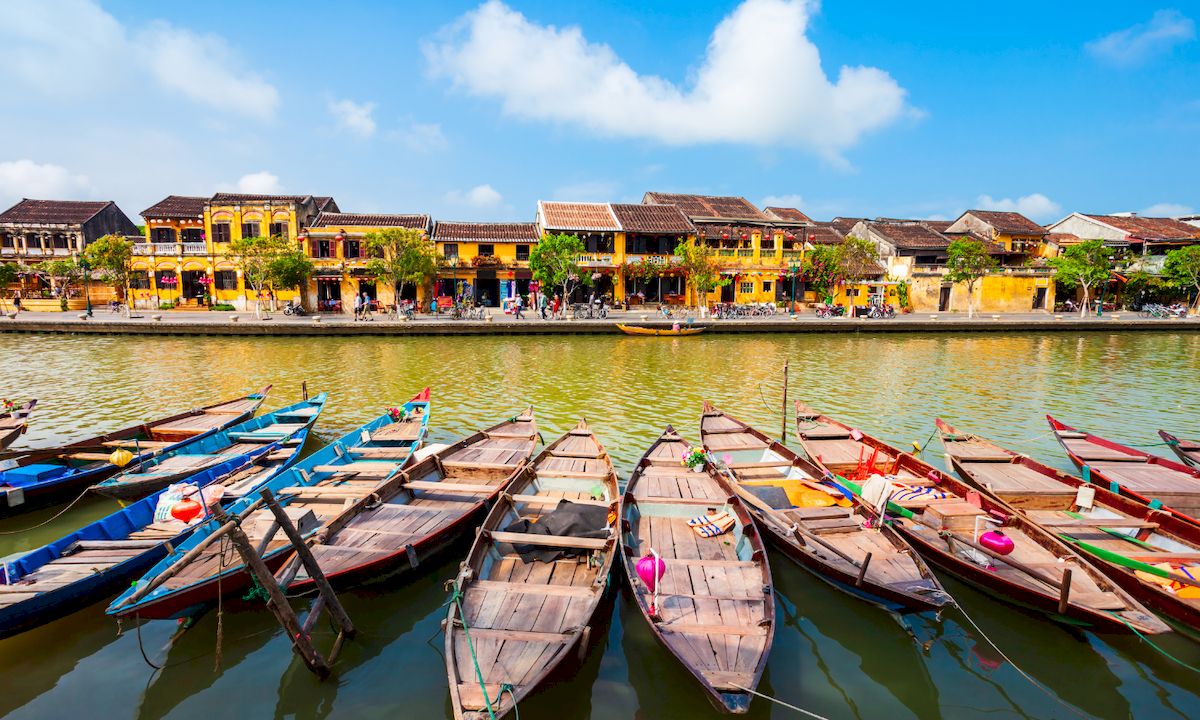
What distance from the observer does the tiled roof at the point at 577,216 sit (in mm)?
43031

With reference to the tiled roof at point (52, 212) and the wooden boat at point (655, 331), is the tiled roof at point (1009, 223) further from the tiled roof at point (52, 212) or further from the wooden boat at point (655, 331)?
the tiled roof at point (52, 212)

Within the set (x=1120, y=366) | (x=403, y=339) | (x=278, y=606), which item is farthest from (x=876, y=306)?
(x=278, y=606)

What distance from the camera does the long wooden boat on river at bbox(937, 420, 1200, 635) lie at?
6.93 m

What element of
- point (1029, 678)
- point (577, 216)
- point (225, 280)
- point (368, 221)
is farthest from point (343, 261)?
point (1029, 678)

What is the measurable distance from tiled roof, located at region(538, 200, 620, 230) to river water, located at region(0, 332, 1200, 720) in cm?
1264

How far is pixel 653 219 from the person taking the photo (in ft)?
148

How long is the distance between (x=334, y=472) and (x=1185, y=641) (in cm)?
1303

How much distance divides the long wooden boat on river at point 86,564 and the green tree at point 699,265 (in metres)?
35.2

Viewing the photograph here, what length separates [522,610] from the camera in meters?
6.32

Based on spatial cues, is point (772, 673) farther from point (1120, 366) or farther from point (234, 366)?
point (1120, 366)


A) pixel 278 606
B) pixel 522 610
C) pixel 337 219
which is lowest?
pixel 522 610

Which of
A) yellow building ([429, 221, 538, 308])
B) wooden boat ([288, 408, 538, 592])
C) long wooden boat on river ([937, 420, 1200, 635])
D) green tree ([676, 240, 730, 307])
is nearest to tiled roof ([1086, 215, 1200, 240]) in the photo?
green tree ([676, 240, 730, 307])

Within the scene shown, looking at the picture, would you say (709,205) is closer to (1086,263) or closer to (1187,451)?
(1086,263)

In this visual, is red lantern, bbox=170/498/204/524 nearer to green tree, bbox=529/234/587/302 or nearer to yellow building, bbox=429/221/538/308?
green tree, bbox=529/234/587/302
